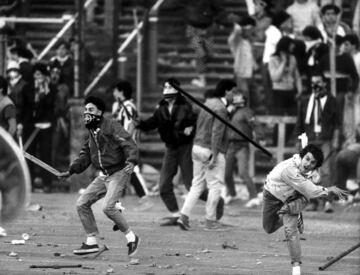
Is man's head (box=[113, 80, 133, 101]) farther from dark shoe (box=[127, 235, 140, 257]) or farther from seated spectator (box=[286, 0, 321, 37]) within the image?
dark shoe (box=[127, 235, 140, 257])

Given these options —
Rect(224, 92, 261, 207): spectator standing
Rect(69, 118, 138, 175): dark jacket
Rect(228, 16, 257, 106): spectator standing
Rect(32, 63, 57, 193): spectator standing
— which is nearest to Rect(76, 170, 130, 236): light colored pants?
Rect(69, 118, 138, 175): dark jacket

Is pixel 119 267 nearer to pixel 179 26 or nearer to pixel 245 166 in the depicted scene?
pixel 245 166

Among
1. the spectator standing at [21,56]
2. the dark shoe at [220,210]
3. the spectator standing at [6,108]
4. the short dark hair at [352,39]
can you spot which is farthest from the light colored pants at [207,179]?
the spectator standing at [21,56]

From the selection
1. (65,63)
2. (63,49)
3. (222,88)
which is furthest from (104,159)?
(63,49)

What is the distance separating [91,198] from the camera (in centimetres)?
1551

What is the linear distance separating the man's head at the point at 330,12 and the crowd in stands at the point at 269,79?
16mm

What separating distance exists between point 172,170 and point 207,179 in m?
0.63

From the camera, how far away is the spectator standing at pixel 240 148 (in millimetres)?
20359

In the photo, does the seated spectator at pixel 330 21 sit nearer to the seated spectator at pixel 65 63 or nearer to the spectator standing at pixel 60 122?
the seated spectator at pixel 65 63

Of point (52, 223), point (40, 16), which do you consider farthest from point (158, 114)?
point (40, 16)

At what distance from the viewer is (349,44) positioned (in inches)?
828

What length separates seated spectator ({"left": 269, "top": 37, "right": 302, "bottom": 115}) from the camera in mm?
21359

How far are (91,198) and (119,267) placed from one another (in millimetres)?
1209

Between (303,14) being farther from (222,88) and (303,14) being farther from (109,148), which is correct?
(109,148)
